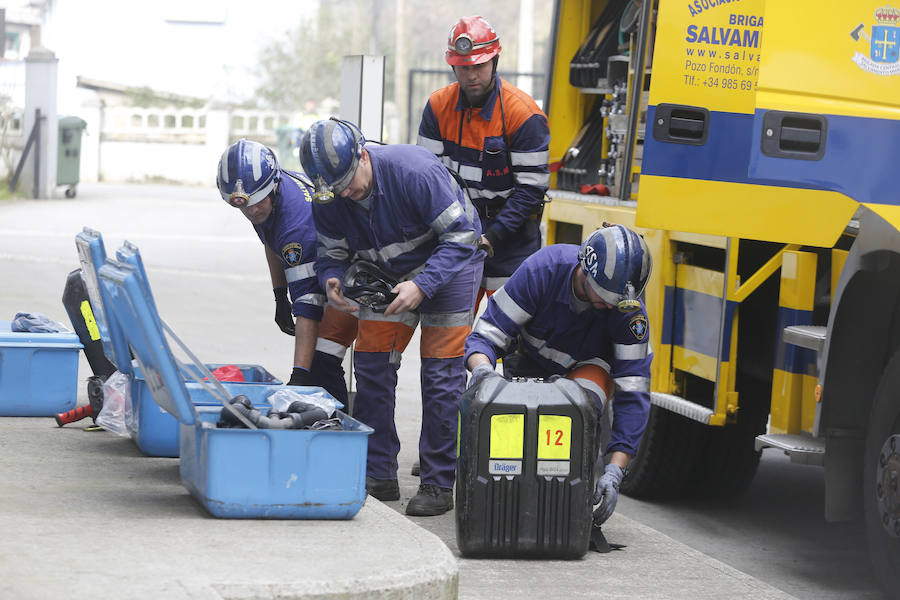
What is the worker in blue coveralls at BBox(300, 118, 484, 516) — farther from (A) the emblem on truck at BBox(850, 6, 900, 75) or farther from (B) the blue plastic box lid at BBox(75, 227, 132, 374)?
(A) the emblem on truck at BBox(850, 6, 900, 75)

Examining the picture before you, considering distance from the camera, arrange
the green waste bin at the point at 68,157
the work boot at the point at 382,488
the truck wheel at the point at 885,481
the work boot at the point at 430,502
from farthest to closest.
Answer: the green waste bin at the point at 68,157 < the work boot at the point at 382,488 < the work boot at the point at 430,502 < the truck wheel at the point at 885,481

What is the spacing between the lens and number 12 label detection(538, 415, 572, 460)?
4719 millimetres

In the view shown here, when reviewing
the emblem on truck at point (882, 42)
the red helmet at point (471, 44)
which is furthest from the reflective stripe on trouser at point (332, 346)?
the emblem on truck at point (882, 42)

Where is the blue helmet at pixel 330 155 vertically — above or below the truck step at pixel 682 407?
above

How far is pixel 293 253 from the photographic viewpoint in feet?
18.8

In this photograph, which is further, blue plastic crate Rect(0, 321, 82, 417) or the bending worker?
the bending worker

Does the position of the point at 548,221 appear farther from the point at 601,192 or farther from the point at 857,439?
the point at 857,439

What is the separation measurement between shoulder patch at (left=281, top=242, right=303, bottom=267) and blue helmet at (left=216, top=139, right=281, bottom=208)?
273 mm

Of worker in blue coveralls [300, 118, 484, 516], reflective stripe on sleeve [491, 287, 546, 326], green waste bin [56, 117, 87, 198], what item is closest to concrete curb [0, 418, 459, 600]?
worker in blue coveralls [300, 118, 484, 516]

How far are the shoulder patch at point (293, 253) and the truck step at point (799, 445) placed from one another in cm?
A: 191

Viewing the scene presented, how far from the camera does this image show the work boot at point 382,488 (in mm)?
5641

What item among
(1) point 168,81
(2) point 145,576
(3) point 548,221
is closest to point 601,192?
(3) point 548,221

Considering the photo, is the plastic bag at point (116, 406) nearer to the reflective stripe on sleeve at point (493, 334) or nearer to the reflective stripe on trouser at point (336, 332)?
the reflective stripe on trouser at point (336, 332)

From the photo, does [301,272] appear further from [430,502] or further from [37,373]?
[37,373]
